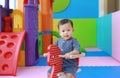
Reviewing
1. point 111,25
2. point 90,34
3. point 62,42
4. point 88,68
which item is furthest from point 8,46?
point 90,34

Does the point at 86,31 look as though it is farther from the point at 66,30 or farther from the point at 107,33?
the point at 66,30

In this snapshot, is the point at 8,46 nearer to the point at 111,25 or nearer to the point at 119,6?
the point at 111,25

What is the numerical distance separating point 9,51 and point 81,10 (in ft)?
9.87

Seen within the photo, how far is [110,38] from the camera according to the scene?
3623 mm

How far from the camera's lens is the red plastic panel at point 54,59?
5.06 ft

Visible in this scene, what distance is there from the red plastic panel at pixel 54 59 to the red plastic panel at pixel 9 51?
0.97 meters

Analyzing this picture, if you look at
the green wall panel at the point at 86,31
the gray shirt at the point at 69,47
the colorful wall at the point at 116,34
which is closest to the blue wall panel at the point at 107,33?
the colorful wall at the point at 116,34

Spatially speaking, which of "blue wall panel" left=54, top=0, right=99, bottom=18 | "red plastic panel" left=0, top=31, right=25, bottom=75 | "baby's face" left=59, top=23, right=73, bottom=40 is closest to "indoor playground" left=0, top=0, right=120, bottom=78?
"red plastic panel" left=0, top=31, right=25, bottom=75

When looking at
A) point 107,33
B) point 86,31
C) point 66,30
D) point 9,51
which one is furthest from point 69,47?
point 86,31

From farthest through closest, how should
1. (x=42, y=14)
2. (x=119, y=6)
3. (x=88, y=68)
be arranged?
(x=119, y=6) < (x=42, y=14) < (x=88, y=68)

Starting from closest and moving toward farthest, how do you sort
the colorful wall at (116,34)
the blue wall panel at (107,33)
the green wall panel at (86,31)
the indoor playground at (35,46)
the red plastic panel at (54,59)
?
the red plastic panel at (54,59) → the indoor playground at (35,46) → the colorful wall at (116,34) → the blue wall panel at (107,33) → the green wall panel at (86,31)

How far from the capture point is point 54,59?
61.2 inches

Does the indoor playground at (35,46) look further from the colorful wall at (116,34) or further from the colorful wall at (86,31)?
the colorful wall at (86,31)

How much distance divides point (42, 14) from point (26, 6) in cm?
110
